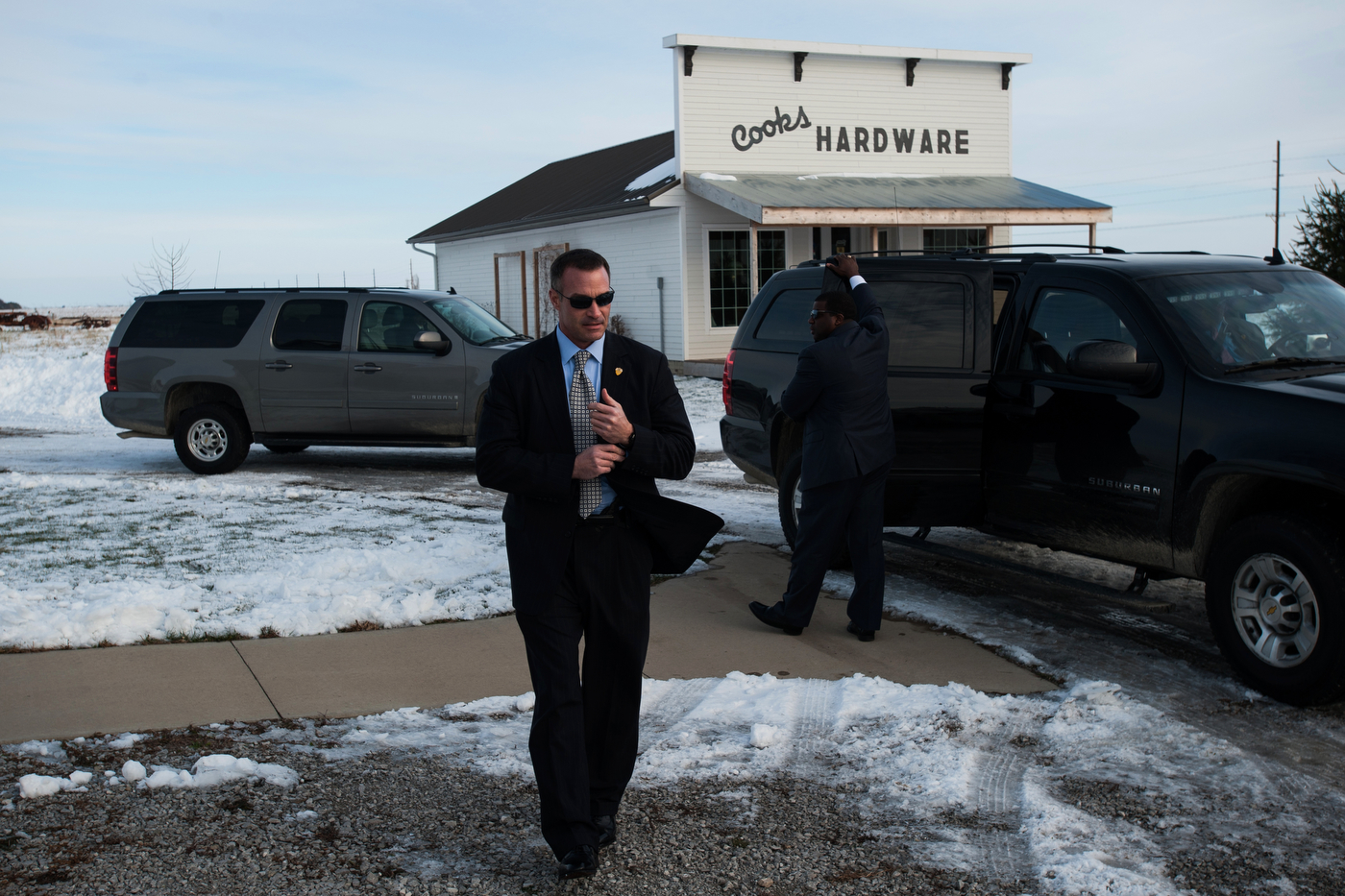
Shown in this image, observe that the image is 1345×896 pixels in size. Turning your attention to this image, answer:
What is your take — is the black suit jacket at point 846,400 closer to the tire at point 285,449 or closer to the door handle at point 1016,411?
the door handle at point 1016,411

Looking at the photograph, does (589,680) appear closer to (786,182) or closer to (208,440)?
(208,440)

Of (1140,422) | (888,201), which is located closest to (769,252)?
(888,201)

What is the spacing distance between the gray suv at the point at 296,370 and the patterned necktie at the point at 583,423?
8315mm

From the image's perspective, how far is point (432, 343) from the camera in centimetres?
1173

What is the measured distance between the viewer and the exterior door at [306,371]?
11.9 m

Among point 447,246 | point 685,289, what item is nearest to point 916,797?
point 685,289

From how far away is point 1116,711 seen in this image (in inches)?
192

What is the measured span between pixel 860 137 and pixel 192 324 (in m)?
16.8

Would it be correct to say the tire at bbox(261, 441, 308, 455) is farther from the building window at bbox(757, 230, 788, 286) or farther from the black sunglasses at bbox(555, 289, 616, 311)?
the building window at bbox(757, 230, 788, 286)

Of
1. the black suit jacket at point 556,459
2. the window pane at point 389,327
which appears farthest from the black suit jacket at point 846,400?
the window pane at point 389,327

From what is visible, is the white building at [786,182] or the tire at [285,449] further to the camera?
the white building at [786,182]

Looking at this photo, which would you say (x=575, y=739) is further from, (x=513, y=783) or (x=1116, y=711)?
(x=1116, y=711)

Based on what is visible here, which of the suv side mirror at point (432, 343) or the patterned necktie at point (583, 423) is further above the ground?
the suv side mirror at point (432, 343)

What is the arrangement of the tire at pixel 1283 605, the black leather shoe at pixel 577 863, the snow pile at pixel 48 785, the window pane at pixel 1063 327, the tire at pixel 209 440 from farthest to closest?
1. the tire at pixel 209 440
2. the window pane at pixel 1063 327
3. the tire at pixel 1283 605
4. the snow pile at pixel 48 785
5. the black leather shoe at pixel 577 863
